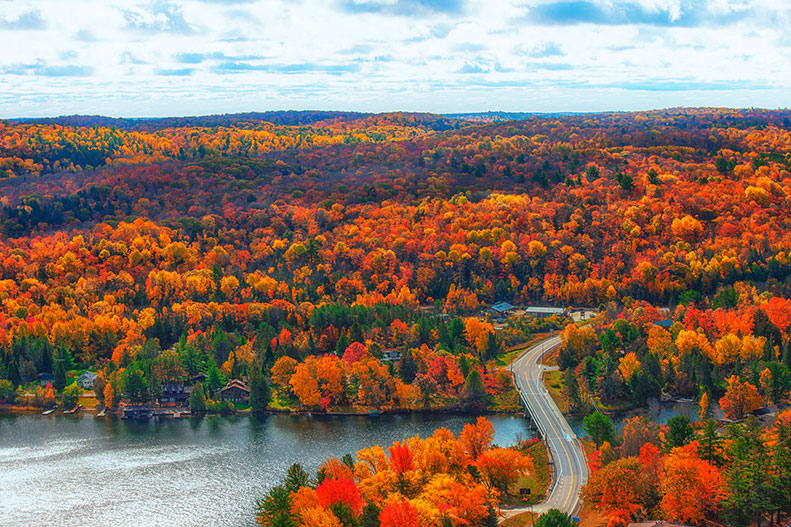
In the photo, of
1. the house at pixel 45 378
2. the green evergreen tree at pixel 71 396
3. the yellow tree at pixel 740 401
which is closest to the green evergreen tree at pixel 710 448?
the yellow tree at pixel 740 401

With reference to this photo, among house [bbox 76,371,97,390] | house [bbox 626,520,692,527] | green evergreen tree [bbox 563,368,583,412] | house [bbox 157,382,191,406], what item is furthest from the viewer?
house [bbox 76,371,97,390]

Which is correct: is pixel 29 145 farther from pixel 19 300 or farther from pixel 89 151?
pixel 19 300

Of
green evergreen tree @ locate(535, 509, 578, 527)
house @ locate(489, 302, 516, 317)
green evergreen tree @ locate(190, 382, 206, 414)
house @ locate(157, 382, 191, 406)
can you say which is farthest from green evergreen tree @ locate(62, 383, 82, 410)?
green evergreen tree @ locate(535, 509, 578, 527)

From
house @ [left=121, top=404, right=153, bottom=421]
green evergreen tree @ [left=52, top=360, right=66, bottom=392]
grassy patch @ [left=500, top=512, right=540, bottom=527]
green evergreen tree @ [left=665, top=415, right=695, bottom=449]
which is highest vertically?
green evergreen tree @ [left=665, top=415, right=695, bottom=449]

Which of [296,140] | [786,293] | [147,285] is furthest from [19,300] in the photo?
[296,140]

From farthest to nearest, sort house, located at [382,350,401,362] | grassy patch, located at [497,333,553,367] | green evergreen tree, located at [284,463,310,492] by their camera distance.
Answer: grassy patch, located at [497,333,553,367]
house, located at [382,350,401,362]
green evergreen tree, located at [284,463,310,492]

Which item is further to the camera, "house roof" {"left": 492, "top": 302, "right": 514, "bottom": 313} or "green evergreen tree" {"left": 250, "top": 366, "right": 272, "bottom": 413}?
"house roof" {"left": 492, "top": 302, "right": 514, "bottom": 313}

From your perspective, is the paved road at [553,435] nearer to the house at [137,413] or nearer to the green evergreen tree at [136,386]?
the house at [137,413]

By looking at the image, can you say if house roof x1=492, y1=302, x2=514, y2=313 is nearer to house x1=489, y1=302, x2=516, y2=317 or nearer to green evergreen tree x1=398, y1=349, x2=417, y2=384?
house x1=489, y1=302, x2=516, y2=317
